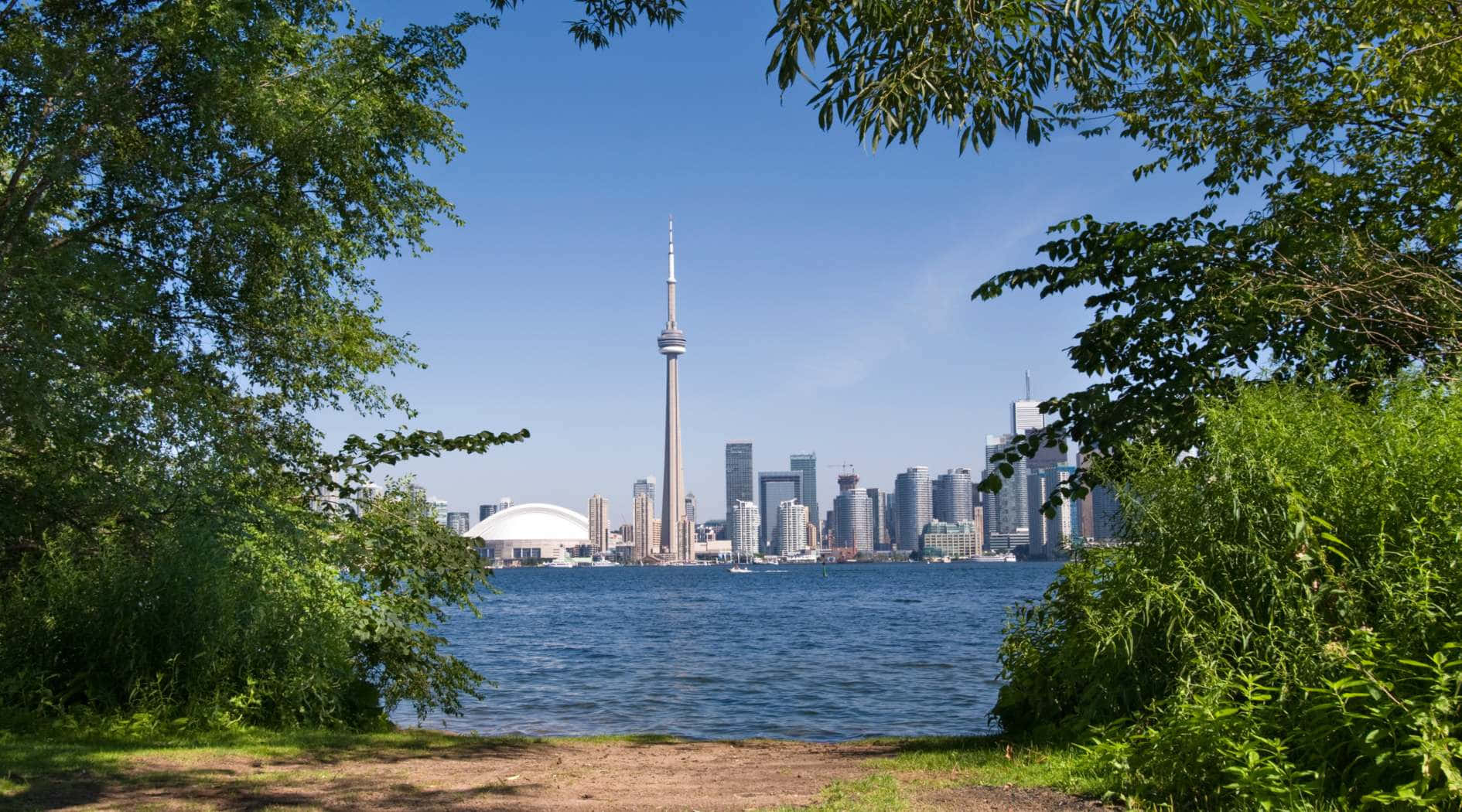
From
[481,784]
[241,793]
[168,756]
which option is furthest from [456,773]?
[168,756]

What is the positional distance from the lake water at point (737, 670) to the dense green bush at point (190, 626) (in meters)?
6.39

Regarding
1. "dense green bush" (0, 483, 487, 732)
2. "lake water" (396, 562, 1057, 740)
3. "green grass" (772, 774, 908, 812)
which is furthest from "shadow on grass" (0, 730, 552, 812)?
"lake water" (396, 562, 1057, 740)

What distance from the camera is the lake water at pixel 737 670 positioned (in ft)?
64.6

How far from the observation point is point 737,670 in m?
29.4

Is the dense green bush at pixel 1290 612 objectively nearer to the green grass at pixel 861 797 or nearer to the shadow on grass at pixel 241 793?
the green grass at pixel 861 797

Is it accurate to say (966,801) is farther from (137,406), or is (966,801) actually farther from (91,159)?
(91,159)

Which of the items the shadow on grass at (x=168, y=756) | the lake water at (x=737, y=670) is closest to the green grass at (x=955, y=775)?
the lake water at (x=737, y=670)

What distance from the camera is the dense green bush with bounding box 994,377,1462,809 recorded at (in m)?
5.85

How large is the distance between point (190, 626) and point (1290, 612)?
34.4 feet

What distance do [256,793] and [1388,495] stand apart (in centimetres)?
819

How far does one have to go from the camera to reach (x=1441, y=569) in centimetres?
650

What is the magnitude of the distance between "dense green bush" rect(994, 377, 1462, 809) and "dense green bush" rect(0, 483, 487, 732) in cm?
827

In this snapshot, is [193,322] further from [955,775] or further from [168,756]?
[955,775]

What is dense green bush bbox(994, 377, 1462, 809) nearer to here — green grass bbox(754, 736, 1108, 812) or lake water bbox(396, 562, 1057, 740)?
green grass bbox(754, 736, 1108, 812)
